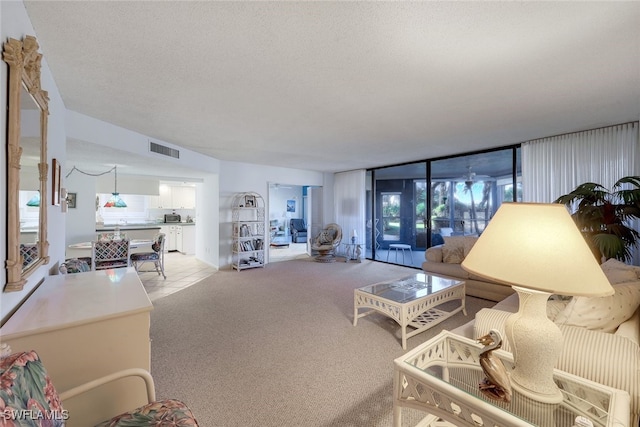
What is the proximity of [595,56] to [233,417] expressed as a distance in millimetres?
3395

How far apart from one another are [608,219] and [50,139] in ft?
17.3

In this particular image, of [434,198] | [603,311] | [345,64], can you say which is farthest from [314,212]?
[603,311]

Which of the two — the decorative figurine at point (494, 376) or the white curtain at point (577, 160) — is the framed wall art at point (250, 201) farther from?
the decorative figurine at point (494, 376)

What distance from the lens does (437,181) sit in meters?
6.16

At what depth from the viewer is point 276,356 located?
7.81 feet

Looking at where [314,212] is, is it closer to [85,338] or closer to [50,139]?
[50,139]

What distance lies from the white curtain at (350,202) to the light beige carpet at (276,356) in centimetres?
305

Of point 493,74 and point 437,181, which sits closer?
point 493,74

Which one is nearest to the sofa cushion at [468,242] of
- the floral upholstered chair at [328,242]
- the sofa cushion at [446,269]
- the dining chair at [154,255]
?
the sofa cushion at [446,269]

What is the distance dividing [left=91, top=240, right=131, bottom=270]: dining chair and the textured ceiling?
1.97 m

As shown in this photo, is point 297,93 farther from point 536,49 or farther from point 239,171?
point 239,171

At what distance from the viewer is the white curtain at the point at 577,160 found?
3.37 m

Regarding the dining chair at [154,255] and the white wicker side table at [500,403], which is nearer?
the white wicker side table at [500,403]

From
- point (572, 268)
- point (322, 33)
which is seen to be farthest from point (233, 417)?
point (322, 33)
